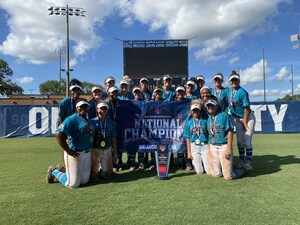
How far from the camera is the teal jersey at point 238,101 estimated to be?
583cm

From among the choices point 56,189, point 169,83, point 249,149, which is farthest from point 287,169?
point 56,189

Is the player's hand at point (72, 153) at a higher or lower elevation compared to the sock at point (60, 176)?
higher

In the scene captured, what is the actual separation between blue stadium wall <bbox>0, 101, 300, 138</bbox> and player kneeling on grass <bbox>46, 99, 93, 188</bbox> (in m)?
10.1

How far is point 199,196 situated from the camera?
407 cm

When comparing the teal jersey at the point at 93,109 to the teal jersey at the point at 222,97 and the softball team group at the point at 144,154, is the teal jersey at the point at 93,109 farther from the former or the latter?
the teal jersey at the point at 222,97

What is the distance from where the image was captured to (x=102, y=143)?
5.22 m

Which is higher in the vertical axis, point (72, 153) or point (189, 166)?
point (72, 153)

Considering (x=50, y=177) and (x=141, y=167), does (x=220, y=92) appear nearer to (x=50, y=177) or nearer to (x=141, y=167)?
(x=141, y=167)

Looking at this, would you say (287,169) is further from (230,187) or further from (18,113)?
(18,113)

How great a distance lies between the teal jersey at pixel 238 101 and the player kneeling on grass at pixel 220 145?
2.59ft

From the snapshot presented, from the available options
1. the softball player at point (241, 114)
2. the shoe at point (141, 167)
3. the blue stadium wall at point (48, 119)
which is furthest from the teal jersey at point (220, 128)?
the blue stadium wall at point (48, 119)

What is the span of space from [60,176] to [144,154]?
7.25 feet

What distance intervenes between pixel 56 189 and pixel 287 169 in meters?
4.59

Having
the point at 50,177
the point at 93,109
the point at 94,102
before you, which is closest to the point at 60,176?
the point at 50,177
